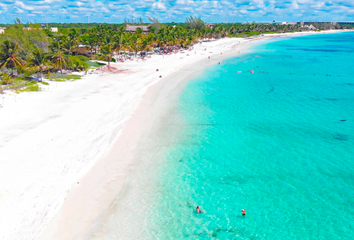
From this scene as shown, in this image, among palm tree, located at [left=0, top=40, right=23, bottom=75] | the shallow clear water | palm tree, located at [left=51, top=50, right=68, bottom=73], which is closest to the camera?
the shallow clear water

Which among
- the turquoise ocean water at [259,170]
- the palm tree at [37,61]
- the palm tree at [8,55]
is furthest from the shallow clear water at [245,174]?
the palm tree at [8,55]

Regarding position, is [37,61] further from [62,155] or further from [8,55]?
[62,155]

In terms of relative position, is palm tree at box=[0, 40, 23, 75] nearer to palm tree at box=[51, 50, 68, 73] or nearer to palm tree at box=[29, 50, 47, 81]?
→ palm tree at box=[29, 50, 47, 81]

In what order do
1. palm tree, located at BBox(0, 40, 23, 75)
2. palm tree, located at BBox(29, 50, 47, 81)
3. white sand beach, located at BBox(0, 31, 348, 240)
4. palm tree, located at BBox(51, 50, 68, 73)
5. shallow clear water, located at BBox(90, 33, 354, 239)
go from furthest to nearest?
1. palm tree, located at BBox(51, 50, 68, 73)
2. palm tree, located at BBox(29, 50, 47, 81)
3. palm tree, located at BBox(0, 40, 23, 75)
4. shallow clear water, located at BBox(90, 33, 354, 239)
5. white sand beach, located at BBox(0, 31, 348, 240)

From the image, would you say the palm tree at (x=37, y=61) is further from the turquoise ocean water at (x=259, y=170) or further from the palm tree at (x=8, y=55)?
the turquoise ocean water at (x=259, y=170)

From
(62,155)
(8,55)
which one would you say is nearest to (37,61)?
(8,55)

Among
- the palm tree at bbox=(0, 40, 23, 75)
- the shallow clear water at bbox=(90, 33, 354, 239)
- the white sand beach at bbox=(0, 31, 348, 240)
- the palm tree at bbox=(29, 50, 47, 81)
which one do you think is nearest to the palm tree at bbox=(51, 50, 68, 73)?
the palm tree at bbox=(29, 50, 47, 81)
